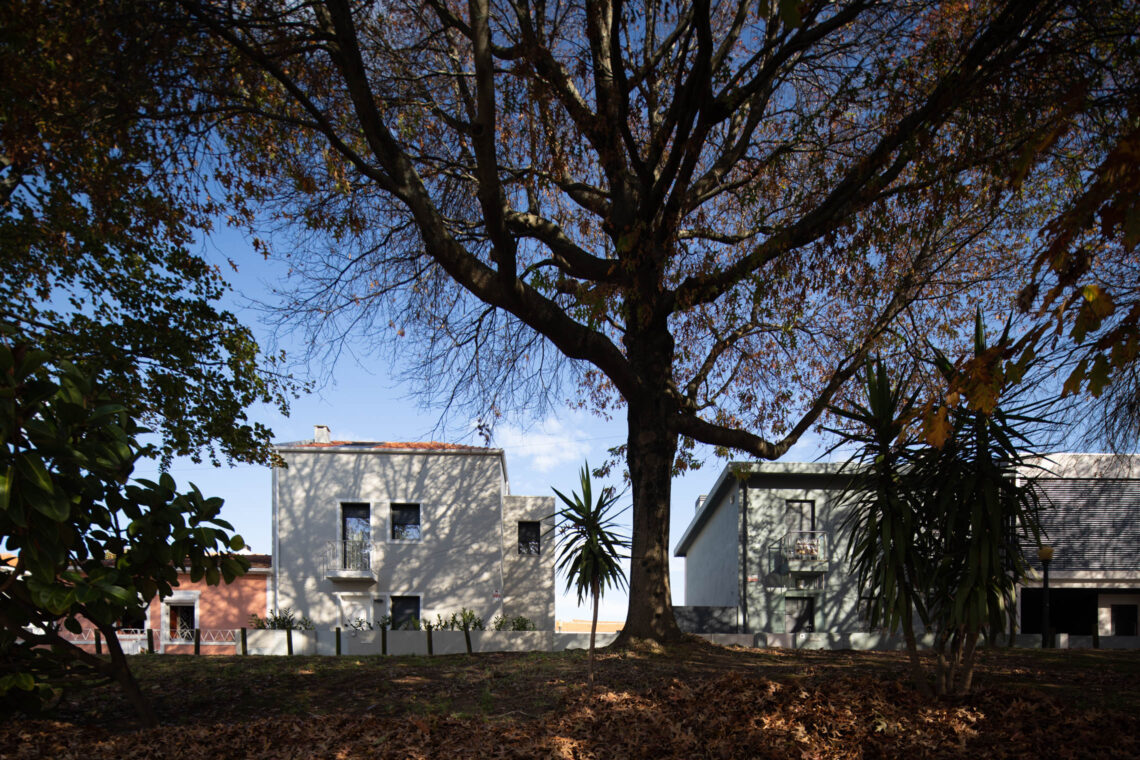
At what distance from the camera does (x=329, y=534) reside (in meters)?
→ 24.0

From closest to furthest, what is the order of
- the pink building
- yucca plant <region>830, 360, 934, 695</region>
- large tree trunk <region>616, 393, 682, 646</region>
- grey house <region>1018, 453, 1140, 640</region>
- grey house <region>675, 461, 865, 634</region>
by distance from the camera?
yucca plant <region>830, 360, 934, 695</region> < large tree trunk <region>616, 393, 682, 646</region> < grey house <region>1018, 453, 1140, 640</region> < grey house <region>675, 461, 865, 634</region> < the pink building

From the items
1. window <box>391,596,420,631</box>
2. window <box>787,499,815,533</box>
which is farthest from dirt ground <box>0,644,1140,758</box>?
window <box>391,596,420,631</box>

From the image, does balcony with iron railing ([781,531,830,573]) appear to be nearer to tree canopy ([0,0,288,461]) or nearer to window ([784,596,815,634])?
window ([784,596,815,634])

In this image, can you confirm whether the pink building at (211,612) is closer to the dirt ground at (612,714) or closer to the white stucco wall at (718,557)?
the white stucco wall at (718,557)

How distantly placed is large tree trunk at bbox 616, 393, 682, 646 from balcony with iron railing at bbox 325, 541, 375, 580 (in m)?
15.7

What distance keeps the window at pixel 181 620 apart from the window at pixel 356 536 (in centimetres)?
589

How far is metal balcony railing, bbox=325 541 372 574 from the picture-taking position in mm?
23766

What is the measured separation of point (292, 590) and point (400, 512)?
411 cm

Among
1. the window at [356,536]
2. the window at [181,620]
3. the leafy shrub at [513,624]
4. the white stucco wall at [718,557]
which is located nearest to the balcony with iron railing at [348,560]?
the window at [356,536]

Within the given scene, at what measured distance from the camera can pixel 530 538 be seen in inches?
1006

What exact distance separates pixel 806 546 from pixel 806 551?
16 cm

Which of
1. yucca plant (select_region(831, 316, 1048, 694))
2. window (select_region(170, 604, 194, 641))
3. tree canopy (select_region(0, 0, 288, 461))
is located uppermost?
tree canopy (select_region(0, 0, 288, 461))

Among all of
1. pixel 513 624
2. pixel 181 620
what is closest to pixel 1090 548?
pixel 513 624

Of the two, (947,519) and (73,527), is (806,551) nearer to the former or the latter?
(947,519)
